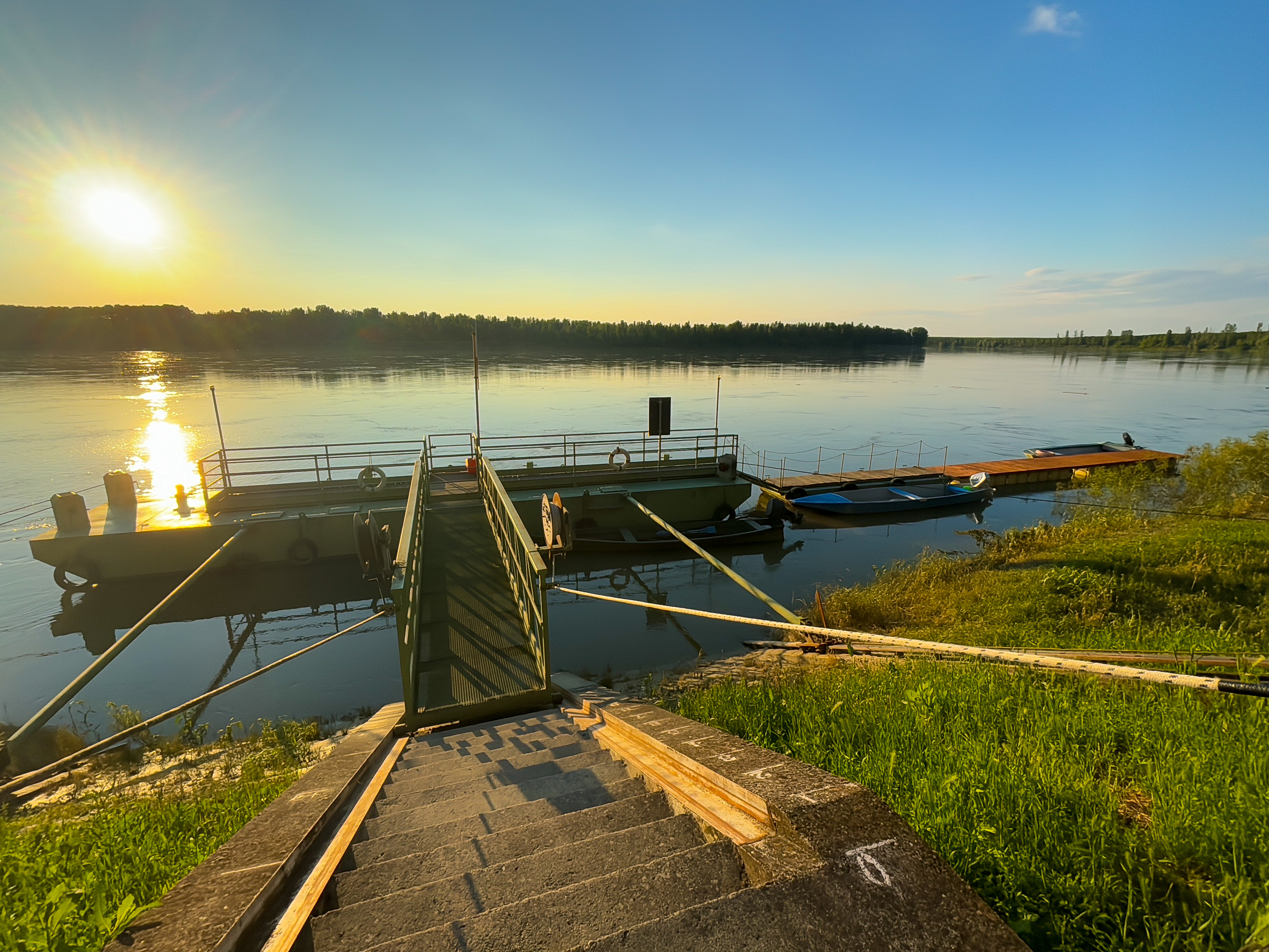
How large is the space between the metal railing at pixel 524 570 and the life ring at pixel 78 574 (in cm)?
1170

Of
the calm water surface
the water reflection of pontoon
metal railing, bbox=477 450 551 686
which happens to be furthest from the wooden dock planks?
the water reflection of pontoon

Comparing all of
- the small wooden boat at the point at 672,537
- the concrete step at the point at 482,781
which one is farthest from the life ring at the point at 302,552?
the concrete step at the point at 482,781

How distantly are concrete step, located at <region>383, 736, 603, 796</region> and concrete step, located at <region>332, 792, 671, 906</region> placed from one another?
112 centimetres

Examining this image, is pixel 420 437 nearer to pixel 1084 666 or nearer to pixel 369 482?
pixel 369 482

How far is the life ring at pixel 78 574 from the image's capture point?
569 inches

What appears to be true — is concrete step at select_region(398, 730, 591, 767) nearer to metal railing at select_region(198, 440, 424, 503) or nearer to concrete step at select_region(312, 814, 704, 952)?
concrete step at select_region(312, 814, 704, 952)

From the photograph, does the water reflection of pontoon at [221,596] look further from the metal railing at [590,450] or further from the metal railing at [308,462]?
the metal railing at [308,462]

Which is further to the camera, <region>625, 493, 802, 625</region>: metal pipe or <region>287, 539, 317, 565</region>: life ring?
<region>287, 539, 317, 565</region>: life ring

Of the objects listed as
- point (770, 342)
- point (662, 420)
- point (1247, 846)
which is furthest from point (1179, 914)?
point (770, 342)

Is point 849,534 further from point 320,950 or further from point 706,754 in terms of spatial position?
point 320,950

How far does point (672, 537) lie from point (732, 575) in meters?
7.28

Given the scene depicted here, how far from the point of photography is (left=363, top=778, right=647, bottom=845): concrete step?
290 cm

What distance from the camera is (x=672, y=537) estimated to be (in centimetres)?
1830

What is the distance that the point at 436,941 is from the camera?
1771 mm
